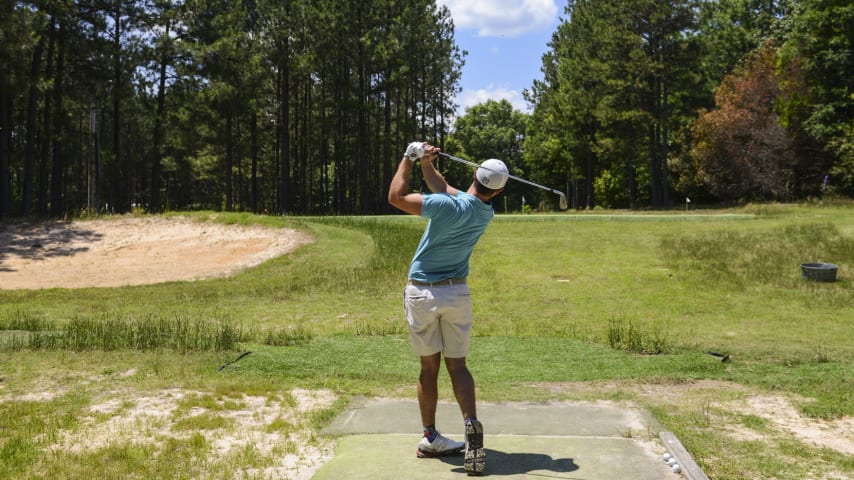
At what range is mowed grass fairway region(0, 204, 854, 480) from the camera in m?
5.72

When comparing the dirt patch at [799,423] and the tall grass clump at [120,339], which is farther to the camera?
the tall grass clump at [120,339]

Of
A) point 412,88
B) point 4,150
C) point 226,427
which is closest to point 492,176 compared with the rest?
point 226,427

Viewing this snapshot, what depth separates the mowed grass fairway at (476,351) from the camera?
18.8ft

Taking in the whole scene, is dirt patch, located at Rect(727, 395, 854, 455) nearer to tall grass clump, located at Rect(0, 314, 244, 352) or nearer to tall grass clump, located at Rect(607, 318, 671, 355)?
tall grass clump, located at Rect(607, 318, 671, 355)

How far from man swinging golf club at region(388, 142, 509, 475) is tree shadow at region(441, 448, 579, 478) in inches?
7.9

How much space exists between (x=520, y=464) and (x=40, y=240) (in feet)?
79.9

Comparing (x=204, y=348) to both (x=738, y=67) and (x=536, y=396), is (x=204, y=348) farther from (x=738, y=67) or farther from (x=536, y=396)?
(x=738, y=67)

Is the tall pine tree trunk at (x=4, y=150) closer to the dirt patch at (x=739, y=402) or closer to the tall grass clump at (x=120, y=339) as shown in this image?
the tall grass clump at (x=120, y=339)

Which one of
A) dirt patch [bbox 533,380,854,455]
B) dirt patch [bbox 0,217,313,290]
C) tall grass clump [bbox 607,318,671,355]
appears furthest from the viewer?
dirt patch [bbox 0,217,313,290]

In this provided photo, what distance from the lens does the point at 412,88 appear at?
198 feet

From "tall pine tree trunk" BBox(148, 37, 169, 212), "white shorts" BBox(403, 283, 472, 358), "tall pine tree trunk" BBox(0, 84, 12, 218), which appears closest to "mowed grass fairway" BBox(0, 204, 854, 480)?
"white shorts" BBox(403, 283, 472, 358)

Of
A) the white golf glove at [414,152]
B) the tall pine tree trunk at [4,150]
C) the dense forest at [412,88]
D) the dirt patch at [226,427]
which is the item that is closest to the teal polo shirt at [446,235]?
the white golf glove at [414,152]

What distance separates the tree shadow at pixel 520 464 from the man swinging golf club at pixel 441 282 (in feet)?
0.66

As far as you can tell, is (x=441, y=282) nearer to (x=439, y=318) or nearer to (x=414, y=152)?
(x=439, y=318)
